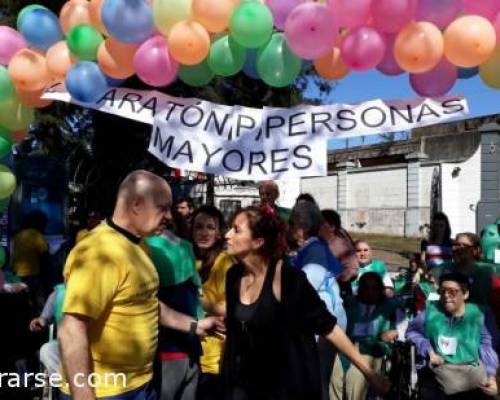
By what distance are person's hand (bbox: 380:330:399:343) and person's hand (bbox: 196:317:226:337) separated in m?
2.03

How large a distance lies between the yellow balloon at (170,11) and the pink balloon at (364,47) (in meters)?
1.07

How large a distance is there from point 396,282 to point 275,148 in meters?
5.13

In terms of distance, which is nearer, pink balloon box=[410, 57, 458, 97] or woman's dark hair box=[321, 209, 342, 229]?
pink balloon box=[410, 57, 458, 97]

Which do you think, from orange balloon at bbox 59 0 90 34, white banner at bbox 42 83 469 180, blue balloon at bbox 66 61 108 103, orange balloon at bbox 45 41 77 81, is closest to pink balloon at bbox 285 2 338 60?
white banner at bbox 42 83 469 180

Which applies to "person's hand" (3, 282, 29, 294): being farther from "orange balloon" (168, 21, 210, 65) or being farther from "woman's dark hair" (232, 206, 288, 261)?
"woman's dark hair" (232, 206, 288, 261)

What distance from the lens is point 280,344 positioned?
2844 millimetres

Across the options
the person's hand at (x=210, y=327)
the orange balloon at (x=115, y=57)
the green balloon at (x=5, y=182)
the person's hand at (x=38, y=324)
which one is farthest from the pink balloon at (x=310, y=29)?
the person's hand at (x=38, y=324)

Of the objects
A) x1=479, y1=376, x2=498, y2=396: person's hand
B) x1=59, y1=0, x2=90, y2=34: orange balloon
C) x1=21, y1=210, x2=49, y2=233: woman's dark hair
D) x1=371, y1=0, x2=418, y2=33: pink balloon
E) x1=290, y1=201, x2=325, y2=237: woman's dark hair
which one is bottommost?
x1=479, y1=376, x2=498, y2=396: person's hand

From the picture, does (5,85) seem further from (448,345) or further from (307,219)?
(448,345)

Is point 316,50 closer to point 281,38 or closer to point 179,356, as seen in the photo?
point 281,38

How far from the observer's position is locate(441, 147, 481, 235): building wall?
64.8ft

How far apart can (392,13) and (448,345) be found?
2335 mm

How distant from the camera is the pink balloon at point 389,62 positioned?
402 cm

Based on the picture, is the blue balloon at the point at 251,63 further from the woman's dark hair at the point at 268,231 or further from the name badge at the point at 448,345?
the name badge at the point at 448,345
